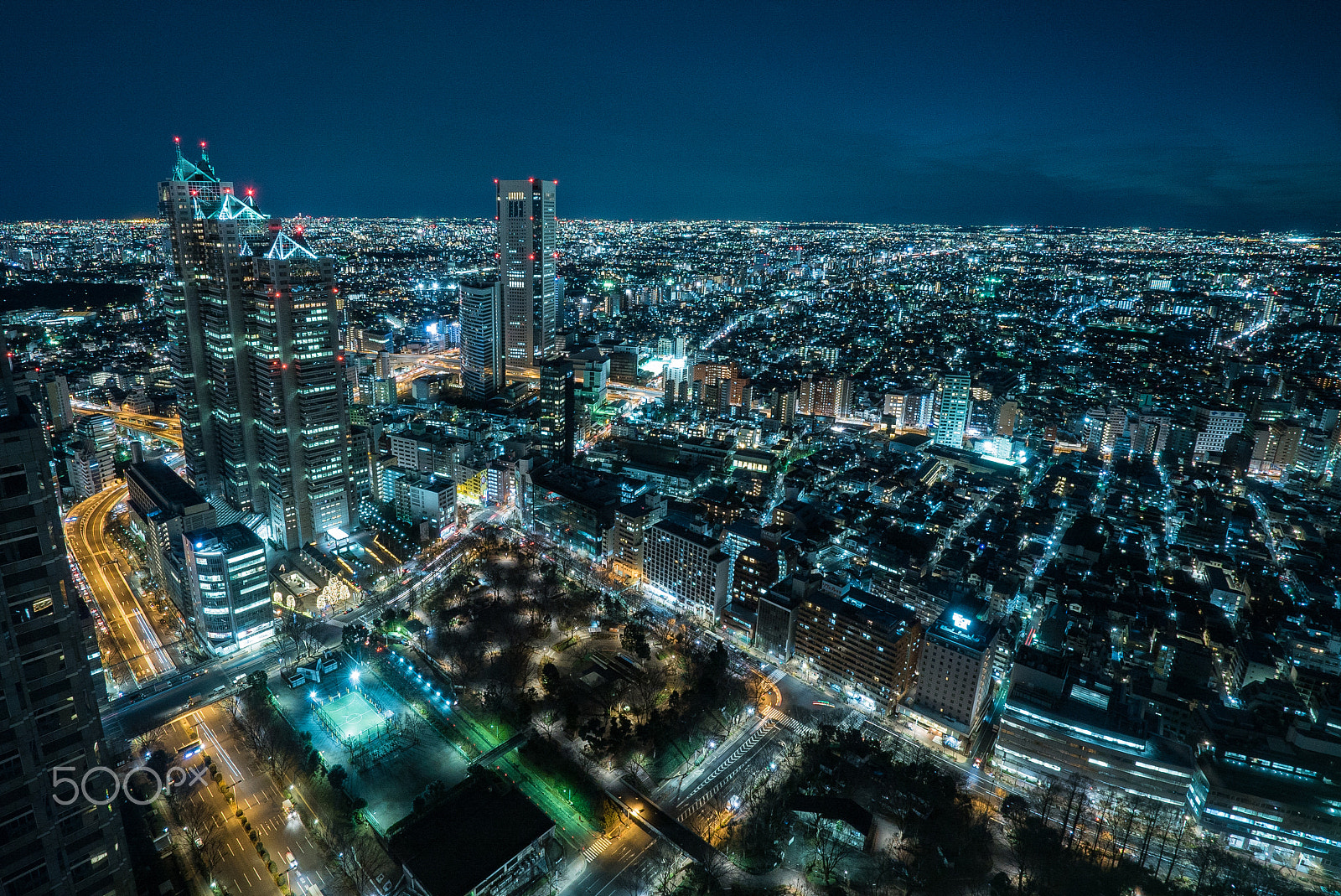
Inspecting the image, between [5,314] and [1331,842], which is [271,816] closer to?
[1331,842]

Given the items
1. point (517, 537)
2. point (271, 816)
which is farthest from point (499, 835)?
point (517, 537)

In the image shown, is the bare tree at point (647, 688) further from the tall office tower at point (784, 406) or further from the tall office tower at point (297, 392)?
the tall office tower at point (784, 406)

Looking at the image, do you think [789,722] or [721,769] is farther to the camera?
[789,722]

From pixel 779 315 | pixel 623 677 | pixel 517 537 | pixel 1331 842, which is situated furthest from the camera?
pixel 779 315

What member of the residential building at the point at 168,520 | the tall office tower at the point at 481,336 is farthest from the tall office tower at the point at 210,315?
the tall office tower at the point at 481,336

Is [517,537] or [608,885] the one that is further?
[517,537]

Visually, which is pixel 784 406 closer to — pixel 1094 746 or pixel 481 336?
pixel 481 336

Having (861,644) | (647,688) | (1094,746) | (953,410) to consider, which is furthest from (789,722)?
(953,410)
